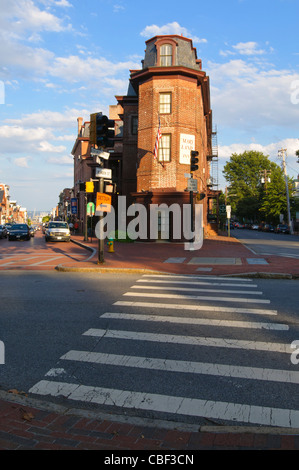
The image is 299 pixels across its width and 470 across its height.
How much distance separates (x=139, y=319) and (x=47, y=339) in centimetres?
178

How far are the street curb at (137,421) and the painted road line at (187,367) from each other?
3.92 feet

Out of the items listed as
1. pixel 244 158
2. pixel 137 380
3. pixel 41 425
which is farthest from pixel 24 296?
pixel 244 158

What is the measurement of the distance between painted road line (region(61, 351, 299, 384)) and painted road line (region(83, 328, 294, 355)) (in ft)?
2.45

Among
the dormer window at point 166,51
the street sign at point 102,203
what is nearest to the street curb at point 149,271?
the street sign at point 102,203

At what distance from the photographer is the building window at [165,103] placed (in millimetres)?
29297

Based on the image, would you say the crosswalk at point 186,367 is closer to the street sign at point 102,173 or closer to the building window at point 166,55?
the street sign at point 102,173

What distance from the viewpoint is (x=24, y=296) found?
9609 millimetres

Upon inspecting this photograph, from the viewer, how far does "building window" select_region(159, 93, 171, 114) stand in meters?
29.3

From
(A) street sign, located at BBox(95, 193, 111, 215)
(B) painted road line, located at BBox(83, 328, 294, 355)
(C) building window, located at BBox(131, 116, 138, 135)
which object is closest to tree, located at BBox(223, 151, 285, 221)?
(C) building window, located at BBox(131, 116, 138, 135)

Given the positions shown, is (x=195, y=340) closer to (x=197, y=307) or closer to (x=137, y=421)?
(x=197, y=307)

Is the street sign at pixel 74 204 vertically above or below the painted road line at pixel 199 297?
above

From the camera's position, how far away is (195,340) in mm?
6121

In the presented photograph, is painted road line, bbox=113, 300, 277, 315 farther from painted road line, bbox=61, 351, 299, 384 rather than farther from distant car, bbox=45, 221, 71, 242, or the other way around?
distant car, bbox=45, 221, 71, 242
